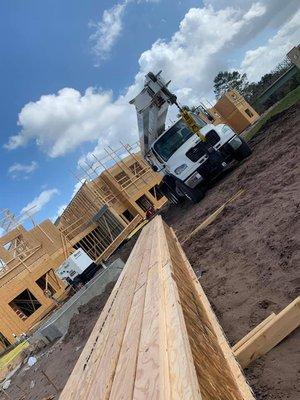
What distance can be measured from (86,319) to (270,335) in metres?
7.61

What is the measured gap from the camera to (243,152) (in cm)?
1341

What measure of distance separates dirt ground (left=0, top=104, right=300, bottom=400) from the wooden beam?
2.5 inches

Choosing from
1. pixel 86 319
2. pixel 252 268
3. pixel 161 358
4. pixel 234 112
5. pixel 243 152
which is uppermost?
pixel 234 112

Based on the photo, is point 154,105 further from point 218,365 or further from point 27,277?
point 27,277

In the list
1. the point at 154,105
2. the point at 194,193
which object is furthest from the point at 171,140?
the point at 194,193

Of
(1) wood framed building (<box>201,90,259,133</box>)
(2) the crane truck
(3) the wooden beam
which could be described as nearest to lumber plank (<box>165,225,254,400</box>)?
(3) the wooden beam

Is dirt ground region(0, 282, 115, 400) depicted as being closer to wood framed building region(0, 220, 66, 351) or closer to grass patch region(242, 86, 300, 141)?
wood framed building region(0, 220, 66, 351)

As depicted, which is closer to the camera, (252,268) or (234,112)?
(252,268)

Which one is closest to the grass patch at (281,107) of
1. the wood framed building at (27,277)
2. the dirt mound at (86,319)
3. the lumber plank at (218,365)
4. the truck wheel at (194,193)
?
the truck wheel at (194,193)

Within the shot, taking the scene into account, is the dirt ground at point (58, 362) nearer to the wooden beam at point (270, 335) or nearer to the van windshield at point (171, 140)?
the van windshield at point (171, 140)

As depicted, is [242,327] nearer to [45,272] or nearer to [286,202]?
[286,202]

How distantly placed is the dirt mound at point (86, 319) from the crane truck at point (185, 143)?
4.16 m

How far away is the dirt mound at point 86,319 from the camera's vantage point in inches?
370

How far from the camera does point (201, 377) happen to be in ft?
6.51
